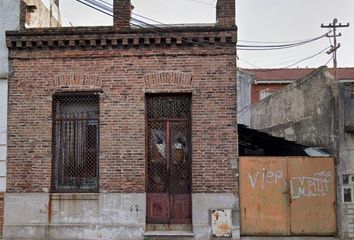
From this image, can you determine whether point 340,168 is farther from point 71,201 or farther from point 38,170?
point 38,170

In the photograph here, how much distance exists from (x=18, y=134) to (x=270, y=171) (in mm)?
6647

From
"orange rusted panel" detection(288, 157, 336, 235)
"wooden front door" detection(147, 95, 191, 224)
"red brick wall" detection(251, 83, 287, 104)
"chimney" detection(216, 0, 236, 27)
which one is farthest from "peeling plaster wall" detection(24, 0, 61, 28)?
"red brick wall" detection(251, 83, 287, 104)

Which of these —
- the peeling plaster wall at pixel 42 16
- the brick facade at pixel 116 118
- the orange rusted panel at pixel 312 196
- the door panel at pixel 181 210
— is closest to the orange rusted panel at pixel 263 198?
the orange rusted panel at pixel 312 196

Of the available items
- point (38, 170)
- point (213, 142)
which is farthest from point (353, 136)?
point (38, 170)

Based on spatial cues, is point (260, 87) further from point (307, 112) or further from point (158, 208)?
point (158, 208)

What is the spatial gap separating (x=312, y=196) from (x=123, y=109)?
536 cm

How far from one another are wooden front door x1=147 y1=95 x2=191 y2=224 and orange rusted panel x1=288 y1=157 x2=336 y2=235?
2.72 m

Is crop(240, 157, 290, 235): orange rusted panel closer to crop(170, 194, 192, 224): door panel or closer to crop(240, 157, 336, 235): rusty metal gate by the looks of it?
crop(240, 157, 336, 235): rusty metal gate

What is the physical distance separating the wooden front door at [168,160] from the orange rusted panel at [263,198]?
1432 mm

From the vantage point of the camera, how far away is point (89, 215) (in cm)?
1053

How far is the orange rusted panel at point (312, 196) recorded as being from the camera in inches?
418

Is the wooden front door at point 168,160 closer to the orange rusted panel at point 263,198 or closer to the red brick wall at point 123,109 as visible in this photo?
the red brick wall at point 123,109

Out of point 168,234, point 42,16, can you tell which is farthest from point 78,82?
point 168,234

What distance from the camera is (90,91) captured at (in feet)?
35.8
